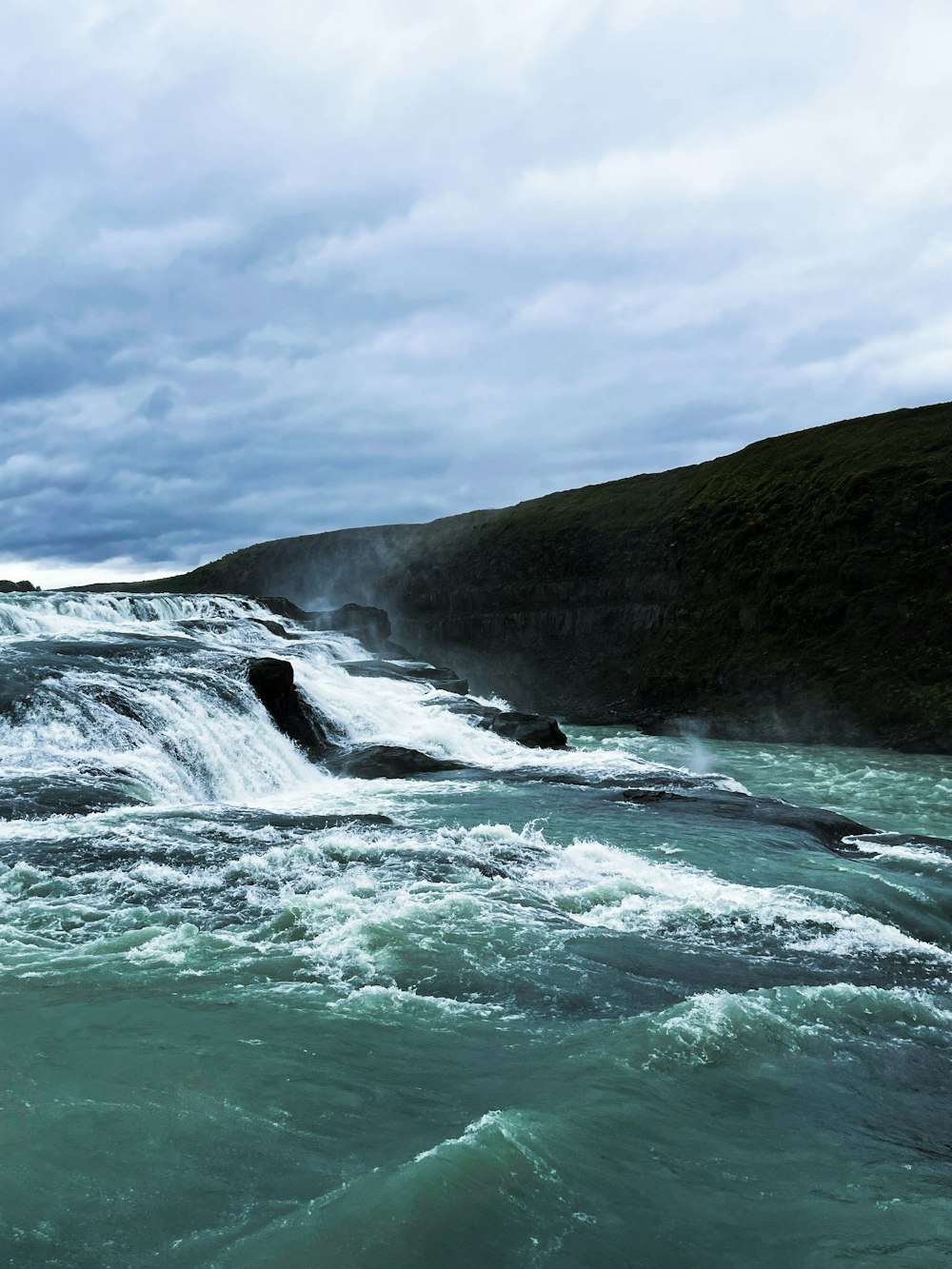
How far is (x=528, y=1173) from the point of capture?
513cm

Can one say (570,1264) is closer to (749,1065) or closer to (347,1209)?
(347,1209)

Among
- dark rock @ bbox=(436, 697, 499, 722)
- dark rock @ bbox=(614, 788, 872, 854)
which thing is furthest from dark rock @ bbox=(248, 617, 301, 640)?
dark rock @ bbox=(614, 788, 872, 854)

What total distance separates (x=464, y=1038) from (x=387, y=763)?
14.2 m

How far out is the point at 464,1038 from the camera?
274 inches

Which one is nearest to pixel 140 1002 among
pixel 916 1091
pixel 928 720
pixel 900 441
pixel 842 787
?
pixel 916 1091

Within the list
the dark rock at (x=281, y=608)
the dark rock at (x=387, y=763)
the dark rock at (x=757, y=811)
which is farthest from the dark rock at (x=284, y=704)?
the dark rock at (x=281, y=608)

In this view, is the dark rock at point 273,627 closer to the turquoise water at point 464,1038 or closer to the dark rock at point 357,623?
the dark rock at point 357,623

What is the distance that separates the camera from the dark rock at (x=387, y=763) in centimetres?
2077

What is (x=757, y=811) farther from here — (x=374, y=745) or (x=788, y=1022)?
(x=788, y=1022)

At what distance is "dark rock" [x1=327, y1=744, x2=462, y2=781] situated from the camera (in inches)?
818

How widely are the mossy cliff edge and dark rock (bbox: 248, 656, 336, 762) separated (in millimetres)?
20837

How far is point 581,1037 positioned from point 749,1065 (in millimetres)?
1284

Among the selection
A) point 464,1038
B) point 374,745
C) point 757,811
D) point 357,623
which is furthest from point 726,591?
point 464,1038

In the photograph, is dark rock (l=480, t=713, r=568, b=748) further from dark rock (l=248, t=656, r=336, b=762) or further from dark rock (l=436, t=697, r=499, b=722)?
dark rock (l=248, t=656, r=336, b=762)
